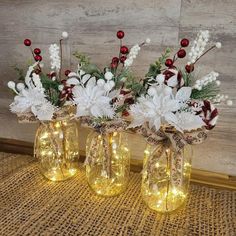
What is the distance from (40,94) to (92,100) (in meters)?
0.16

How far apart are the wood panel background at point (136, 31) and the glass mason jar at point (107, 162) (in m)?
0.16

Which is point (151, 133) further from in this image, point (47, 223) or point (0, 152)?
point (0, 152)

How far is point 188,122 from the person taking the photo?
67 cm

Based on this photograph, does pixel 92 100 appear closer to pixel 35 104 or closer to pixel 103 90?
pixel 103 90

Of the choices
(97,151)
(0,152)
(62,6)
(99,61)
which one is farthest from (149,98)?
(0,152)

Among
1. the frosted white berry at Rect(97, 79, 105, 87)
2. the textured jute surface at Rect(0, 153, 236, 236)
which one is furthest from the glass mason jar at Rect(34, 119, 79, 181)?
the frosted white berry at Rect(97, 79, 105, 87)

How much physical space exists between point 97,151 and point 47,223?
0.23 meters

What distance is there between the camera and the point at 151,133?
736 millimetres

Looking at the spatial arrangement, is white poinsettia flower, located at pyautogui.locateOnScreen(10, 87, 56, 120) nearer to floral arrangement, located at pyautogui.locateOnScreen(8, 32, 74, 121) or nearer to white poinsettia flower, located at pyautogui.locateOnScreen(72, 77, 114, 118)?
floral arrangement, located at pyautogui.locateOnScreen(8, 32, 74, 121)

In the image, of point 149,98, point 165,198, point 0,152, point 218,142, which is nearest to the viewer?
point 149,98

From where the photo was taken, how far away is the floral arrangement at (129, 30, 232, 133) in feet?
2.20

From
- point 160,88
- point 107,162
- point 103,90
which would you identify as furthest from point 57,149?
point 160,88

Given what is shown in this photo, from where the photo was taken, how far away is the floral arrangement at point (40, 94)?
0.81 meters

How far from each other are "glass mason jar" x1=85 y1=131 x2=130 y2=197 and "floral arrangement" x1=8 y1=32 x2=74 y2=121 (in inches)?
5.2
